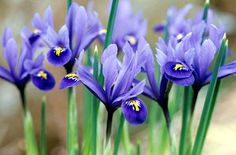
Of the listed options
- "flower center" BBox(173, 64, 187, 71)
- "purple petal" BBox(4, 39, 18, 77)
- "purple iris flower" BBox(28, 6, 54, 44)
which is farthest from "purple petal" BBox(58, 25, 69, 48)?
"flower center" BBox(173, 64, 187, 71)

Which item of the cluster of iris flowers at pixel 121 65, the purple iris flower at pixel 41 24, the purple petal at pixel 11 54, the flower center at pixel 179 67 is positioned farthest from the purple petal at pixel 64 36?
the flower center at pixel 179 67

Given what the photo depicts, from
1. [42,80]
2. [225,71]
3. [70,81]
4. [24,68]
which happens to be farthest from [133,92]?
[24,68]

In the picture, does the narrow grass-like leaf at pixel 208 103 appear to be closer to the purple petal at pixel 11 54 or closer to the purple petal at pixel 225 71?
the purple petal at pixel 225 71

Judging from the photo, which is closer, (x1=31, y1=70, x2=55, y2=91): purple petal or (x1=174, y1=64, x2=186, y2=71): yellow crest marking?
(x1=174, y1=64, x2=186, y2=71): yellow crest marking

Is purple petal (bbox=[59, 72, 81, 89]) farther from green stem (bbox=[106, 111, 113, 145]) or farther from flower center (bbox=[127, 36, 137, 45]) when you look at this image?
flower center (bbox=[127, 36, 137, 45])

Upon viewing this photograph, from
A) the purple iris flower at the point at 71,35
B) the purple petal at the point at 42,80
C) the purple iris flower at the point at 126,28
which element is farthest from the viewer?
the purple iris flower at the point at 126,28

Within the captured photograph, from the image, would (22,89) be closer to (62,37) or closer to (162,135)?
(62,37)

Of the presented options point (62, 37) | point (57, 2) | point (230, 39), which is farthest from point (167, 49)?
point (230, 39)
